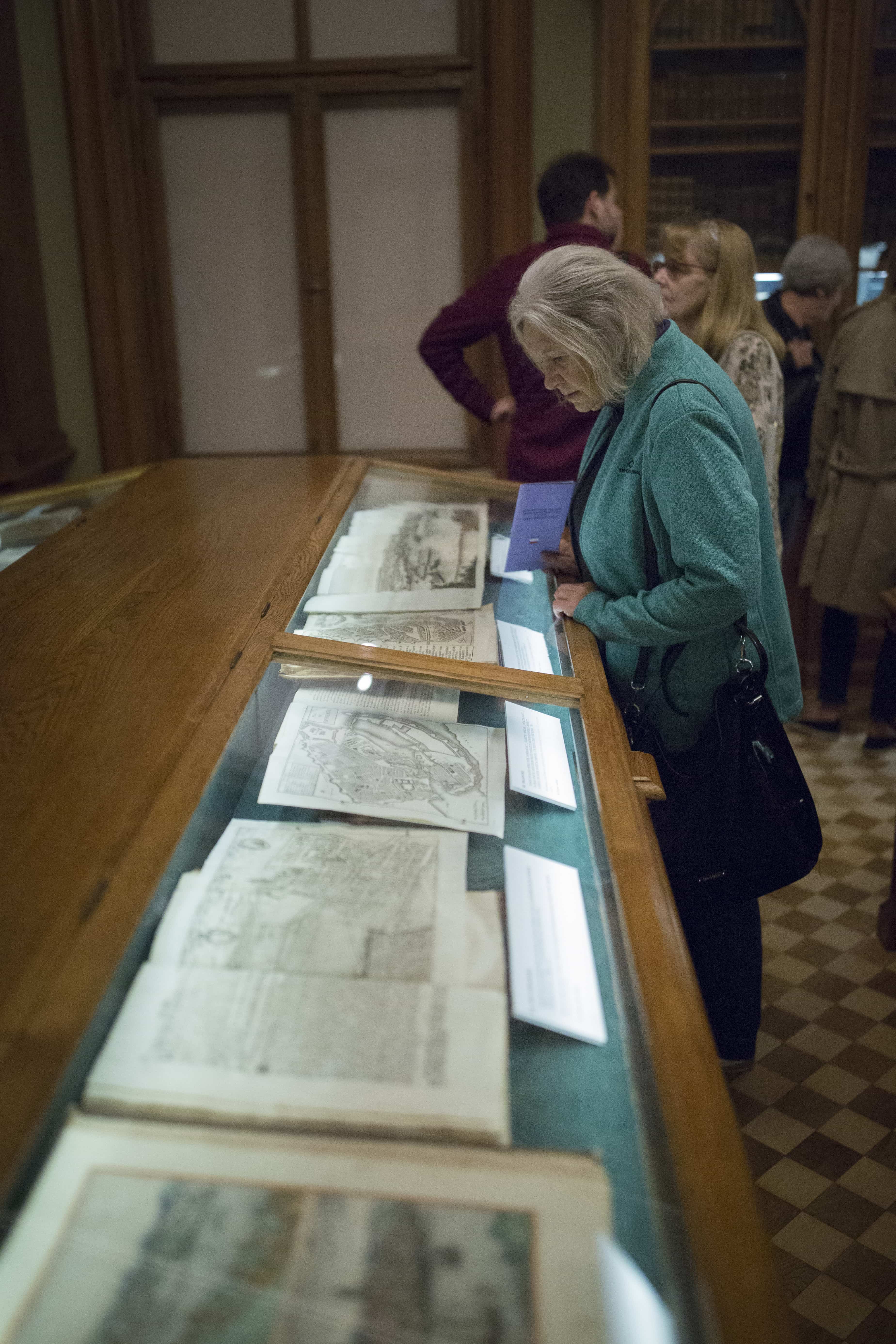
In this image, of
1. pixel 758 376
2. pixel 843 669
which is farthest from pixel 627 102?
pixel 843 669

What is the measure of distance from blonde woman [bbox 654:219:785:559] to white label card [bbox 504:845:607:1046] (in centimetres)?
177

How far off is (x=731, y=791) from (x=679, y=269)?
61.7 inches

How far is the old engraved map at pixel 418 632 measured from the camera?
1658mm

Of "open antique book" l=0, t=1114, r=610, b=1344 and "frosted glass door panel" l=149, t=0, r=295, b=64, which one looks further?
"frosted glass door panel" l=149, t=0, r=295, b=64

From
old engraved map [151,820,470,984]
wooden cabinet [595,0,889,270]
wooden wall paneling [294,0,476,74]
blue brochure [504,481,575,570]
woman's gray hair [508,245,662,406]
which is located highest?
wooden wall paneling [294,0,476,74]

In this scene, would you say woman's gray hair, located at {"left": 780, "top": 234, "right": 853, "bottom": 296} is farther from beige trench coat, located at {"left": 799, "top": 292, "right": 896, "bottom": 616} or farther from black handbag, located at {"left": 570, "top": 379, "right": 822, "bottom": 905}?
black handbag, located at {"left": 570, "top": 379, "right": 822, "bottom": 905}

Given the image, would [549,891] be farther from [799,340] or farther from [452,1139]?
[799,340]

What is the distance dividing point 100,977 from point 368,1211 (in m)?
0.29

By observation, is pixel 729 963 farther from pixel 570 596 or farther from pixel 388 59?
pixel 388 59

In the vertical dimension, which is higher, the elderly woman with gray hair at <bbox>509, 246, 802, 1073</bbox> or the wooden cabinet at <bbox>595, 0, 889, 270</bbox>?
the wooden cabinet at <bbox>595, 0, 889, 270</bbox>

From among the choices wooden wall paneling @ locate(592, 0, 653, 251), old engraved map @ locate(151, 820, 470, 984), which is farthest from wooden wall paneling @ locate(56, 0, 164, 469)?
old engraved map @ locate(151, 820, 470, 984)

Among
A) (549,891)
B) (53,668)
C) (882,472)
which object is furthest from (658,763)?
(882,472)

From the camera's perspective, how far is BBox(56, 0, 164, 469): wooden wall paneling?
4.32 metres

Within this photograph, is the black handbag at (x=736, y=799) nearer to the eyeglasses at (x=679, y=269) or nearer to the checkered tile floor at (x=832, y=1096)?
the checkered tile floor at (x=832, y=1096)
